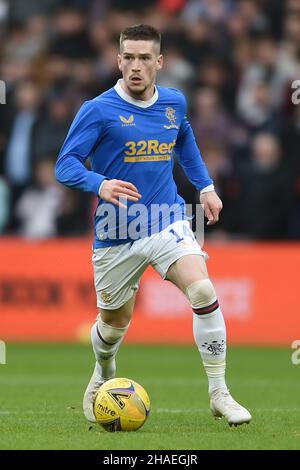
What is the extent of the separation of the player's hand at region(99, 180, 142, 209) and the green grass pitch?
152 cm

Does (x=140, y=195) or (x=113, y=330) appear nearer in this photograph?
(x=140, y=195)

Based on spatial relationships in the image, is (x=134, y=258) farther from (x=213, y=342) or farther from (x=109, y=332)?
(x=213, y=342)

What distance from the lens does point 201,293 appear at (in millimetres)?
7773

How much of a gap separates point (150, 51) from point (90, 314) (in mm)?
8239

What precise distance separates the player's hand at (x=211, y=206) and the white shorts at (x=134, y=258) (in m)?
0.26

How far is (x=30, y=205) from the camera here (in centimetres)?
1680

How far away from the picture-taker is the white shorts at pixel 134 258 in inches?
316

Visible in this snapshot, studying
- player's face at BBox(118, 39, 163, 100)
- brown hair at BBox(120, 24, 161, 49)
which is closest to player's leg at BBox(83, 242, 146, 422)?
player's face at BBox(118, 39, 163, 100)

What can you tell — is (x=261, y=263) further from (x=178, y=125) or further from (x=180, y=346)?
(x=178, y=125)

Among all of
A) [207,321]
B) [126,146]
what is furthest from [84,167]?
[207,321]

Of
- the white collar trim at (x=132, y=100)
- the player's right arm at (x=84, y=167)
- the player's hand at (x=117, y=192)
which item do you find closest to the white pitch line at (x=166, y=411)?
the player's right arm at (x=84, y=167)

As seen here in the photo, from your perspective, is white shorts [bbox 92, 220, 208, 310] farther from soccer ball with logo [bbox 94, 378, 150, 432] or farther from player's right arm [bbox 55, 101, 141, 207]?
soccer ball with logo [bbox 94, 378, 150, 432]

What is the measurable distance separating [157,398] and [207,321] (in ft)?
8.09
